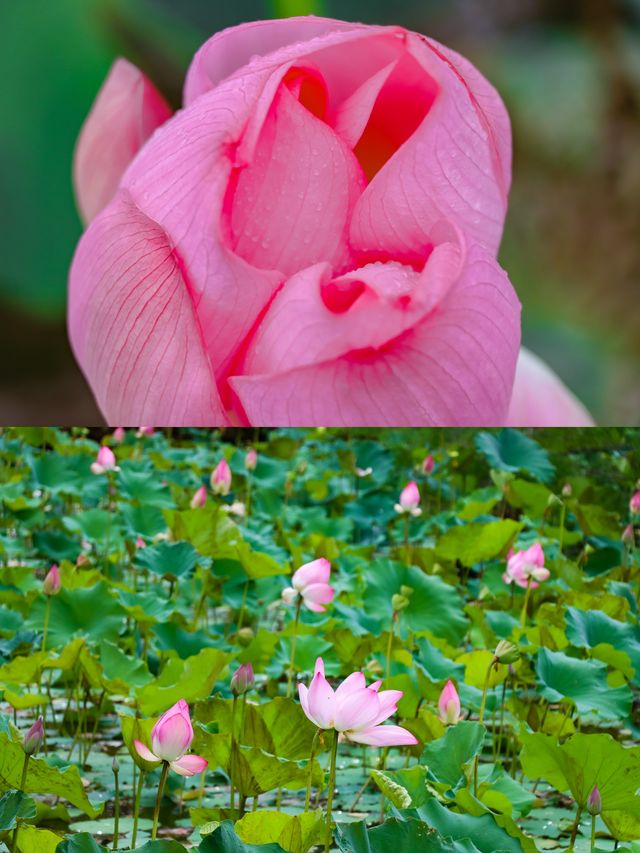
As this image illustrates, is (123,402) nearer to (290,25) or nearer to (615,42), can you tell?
(290,25)

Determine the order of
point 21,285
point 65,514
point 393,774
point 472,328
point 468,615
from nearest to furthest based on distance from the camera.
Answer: point 472,328 → point 393,774 → point 21,285 → point 468,615 → point 65,514

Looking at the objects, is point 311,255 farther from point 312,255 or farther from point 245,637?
point 245,637

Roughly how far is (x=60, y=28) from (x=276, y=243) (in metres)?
0.30

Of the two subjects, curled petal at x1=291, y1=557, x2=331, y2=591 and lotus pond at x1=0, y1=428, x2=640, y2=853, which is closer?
lotus pond at x1=0, y1=428, x2=640, y2=853

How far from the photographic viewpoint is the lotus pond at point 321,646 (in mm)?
421

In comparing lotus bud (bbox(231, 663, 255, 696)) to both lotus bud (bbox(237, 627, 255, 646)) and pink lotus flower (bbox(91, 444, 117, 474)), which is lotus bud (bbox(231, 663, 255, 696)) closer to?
lotus bud (bbox(237, 627, 255, 646))

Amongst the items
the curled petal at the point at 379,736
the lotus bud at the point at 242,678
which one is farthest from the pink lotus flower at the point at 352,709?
the lotus bud at the point at 242,678

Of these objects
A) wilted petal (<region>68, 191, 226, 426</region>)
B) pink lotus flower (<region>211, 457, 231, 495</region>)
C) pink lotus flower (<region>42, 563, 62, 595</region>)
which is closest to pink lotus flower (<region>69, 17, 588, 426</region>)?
wilted petal (<region>68, 191, 226, 426</region>)

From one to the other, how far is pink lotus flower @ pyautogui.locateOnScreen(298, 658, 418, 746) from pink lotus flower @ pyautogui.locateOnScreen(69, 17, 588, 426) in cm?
9

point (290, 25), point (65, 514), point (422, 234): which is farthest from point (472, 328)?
point (65, 514)

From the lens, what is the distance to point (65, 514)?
1.05 metres

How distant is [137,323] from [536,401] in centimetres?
17

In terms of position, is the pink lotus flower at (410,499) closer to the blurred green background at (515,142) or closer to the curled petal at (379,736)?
the blurred green background at (515,142)

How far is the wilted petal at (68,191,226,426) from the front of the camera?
0.36 m
